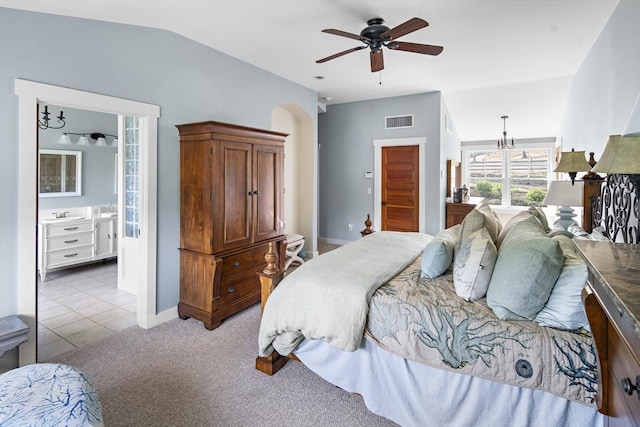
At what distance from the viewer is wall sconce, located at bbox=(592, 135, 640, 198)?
1.58 m

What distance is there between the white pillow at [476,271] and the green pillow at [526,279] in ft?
0.27

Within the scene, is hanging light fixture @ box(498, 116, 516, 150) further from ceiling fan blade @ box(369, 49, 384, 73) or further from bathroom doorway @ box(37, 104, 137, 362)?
bathroom doorway @ box(37, 104, 137, 362)

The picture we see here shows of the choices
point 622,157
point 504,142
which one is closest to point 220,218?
point 622,157

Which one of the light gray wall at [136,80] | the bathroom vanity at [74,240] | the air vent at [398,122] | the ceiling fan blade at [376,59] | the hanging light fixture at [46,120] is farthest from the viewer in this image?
the air vent at [398,122]

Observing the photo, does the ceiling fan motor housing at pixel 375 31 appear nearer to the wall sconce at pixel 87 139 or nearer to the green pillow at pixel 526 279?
the green pillow at pixel 526 279

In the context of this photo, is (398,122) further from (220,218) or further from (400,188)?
(220,218)

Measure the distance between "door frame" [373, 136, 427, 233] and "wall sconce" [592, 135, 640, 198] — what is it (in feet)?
13.9

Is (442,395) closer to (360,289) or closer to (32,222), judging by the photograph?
→ (360,289)

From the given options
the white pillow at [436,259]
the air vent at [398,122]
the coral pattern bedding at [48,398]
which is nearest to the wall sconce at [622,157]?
the white pillow at [436,259]

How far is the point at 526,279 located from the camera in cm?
162

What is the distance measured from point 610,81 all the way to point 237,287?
382cm

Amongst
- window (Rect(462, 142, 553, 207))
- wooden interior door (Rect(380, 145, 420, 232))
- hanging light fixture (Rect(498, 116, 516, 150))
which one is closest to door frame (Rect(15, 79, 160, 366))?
wooden interior door (Rect(380, 145, 420, 232))

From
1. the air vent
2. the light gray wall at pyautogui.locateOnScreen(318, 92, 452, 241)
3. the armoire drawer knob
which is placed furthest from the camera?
the air vent

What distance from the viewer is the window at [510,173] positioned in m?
8.50
